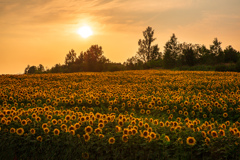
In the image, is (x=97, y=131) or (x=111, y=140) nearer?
(x=111, y=140)

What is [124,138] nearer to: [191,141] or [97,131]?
[97,131]

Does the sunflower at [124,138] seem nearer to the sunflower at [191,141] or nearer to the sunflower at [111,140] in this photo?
the sunflower at [111,140]

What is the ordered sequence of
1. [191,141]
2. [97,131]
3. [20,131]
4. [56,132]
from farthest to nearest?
[20,131] < [56,132] < [97,131] < [191,141]

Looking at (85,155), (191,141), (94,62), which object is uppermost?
(94,62)

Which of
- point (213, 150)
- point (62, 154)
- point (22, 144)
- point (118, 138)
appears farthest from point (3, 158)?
point (213, 150)

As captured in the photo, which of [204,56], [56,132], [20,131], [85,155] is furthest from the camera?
[204,56]

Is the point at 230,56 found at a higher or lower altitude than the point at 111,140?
higher

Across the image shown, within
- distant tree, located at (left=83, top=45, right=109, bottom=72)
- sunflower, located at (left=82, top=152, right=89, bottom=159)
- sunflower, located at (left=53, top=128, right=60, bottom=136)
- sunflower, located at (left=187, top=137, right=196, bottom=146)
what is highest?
distant tree, located at (left=83, top=45, right=109, bottom=72)

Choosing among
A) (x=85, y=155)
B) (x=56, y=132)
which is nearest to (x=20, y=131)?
(x=56, y=132)

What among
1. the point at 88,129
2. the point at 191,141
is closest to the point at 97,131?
the point at 88,129

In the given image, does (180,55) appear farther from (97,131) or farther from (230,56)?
(97,131)

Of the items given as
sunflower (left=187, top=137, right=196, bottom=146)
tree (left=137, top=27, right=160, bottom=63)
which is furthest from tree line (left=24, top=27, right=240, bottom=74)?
sunflower (left=187, top=137, right=196, bottom=146)

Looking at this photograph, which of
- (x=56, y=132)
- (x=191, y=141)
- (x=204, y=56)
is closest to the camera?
(x=191, y=141)

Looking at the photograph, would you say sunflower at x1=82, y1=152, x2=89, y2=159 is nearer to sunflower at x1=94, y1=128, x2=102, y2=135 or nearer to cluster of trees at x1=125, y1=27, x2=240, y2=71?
sunflower at x1=94, y1=128, x2=102, y2=135
